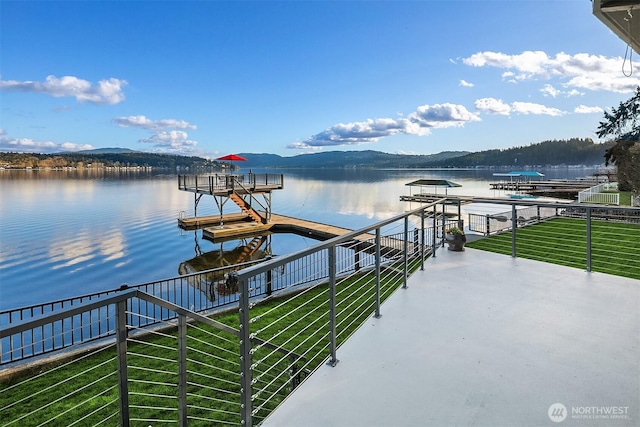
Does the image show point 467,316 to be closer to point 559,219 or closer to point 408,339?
point 408,339

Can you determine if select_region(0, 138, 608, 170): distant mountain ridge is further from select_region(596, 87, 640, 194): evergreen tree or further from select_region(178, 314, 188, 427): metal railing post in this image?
select_region(178, 314, 188, 427): metal railing post

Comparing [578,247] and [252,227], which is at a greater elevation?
[578,247]

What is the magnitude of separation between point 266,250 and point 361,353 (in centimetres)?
1560

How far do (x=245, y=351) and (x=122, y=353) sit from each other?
0.50 metres

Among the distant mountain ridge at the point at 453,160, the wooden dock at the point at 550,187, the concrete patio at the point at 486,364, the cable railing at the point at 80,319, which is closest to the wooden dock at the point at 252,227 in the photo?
the cable railing at the point at 80,319

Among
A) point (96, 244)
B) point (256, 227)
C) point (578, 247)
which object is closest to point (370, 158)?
point (256, 227)

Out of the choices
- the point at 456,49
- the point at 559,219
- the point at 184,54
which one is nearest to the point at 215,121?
the point at 184,54

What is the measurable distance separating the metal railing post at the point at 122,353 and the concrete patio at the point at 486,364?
737 millimetres

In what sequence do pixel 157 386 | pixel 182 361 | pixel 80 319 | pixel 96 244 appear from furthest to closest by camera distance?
pixel 96 244 < pixel 157 386 < pixel 80 319 < pixel 182 361

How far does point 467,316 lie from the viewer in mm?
3266

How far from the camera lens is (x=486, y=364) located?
8.05 ft

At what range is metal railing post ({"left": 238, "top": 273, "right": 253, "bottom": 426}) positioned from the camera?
5.27 feet

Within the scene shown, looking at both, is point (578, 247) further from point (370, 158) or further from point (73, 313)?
point (370, 158)

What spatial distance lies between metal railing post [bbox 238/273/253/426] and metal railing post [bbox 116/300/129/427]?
0.46 meters
